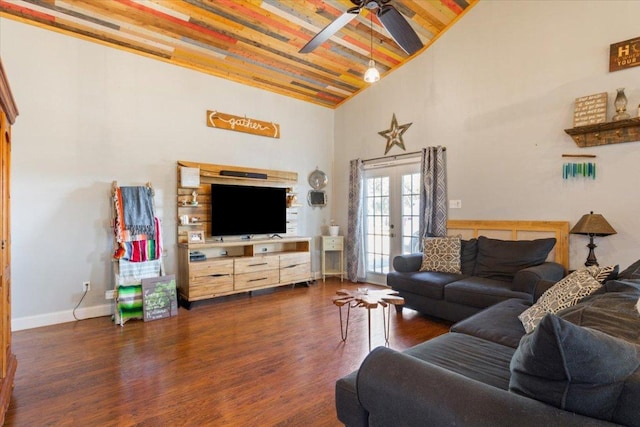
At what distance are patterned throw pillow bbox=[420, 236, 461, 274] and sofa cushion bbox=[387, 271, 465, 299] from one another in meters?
0.11

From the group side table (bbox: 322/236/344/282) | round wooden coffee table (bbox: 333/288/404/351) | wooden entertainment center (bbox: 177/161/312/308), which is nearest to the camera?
round wooden coffee table (bbox: 333/288/404/351)

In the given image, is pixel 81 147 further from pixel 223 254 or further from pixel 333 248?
pixel 333 248

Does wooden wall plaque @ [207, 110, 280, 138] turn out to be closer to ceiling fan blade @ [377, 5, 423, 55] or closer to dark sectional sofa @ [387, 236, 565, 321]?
ceiling fan blade @ [377, 5, 423, 55]

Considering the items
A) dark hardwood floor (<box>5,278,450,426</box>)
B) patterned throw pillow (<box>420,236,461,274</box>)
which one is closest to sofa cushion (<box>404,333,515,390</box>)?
dark hardwood floor (<box>5,278,450,426</box>)

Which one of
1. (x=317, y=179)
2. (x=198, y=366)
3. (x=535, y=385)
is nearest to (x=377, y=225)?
(x=317, y=179)

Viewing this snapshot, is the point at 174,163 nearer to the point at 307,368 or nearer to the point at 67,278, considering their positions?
the point at 67,278

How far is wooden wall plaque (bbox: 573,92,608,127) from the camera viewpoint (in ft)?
10.5

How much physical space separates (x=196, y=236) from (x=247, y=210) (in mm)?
805

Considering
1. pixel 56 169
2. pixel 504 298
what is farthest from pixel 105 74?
pixel 504 298

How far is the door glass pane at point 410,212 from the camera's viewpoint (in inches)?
193

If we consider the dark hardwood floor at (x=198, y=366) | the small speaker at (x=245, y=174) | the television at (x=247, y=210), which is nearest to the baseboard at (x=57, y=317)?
the dark hardwood floor at (x=198, y=366)

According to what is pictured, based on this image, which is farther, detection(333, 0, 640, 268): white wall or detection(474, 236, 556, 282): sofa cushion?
detection(474, 236, 556, 282): sofa cushion

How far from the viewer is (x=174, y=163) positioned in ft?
14.3

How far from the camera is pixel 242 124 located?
495 cm
